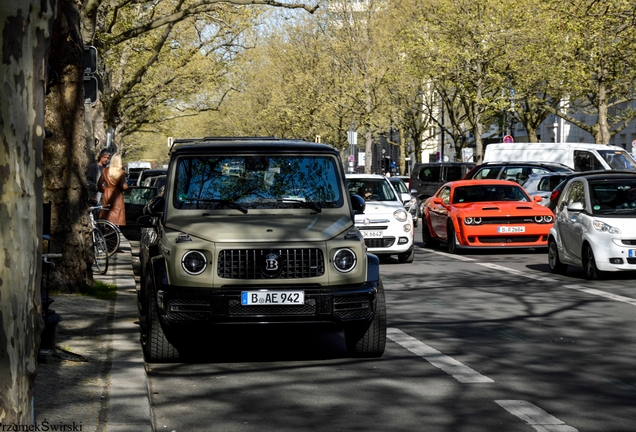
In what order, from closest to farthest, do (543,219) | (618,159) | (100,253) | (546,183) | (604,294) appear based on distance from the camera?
(604,294)
(100,253)
(543,219)
(546,183)
(618,159)

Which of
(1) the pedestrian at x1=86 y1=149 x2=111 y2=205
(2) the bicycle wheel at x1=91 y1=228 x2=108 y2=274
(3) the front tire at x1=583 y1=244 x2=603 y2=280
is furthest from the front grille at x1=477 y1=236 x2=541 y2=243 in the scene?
(2) the bicycle wheel at x1=91 y1=228 x2=108 y2=274

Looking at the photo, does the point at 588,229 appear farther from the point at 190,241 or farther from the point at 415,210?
the point at 415,210

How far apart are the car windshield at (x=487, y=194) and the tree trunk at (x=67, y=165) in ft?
36.2

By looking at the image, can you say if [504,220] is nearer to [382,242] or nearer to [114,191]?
[382,242]

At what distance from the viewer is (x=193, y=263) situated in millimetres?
9234

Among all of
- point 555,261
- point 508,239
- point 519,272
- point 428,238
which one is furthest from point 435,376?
point 428,238

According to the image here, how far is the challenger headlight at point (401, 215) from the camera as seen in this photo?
A: 20.9 m

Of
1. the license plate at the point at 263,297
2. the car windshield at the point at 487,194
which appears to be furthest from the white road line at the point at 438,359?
the car windshield at the point at 487,194

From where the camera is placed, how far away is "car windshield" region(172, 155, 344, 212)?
33.7 feet

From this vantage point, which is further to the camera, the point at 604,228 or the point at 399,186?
the point at 399,186

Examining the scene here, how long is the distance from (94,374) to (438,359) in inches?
110

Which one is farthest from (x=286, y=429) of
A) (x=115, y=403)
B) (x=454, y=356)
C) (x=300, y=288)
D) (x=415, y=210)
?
(x=415, y=210)

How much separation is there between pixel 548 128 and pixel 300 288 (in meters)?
78.7

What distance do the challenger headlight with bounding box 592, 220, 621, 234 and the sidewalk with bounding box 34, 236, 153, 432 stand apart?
7.08m
